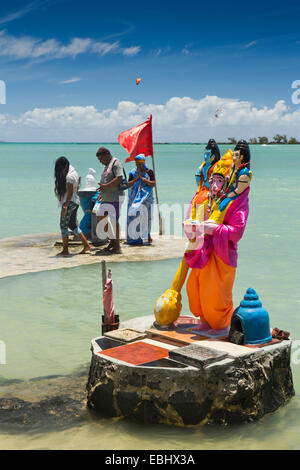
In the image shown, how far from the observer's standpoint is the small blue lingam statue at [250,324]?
5.07 meters

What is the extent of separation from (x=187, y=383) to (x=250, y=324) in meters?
0.79

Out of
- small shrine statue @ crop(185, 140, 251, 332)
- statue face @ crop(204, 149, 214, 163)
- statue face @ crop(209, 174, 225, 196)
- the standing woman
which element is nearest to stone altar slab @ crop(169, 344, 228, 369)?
small shrine statue @ crop(185, 140, 251, 332)

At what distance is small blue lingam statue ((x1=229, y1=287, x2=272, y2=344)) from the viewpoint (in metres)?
5.07

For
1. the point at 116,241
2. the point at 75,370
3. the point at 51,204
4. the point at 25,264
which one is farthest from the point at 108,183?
the point at 51,204

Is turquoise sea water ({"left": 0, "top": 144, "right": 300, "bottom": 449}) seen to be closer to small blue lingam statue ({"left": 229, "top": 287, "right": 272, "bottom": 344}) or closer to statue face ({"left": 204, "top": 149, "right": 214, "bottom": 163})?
small blue lingam statue ({"left": 229, "top": 287, "right": 272, "bottom": 344})

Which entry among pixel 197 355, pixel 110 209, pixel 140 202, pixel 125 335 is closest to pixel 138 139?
pixel 140 202

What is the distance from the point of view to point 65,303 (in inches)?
332

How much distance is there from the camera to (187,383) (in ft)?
15.3

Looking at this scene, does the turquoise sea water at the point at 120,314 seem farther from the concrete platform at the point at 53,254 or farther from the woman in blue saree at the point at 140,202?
the woman in blue saree at the point at 140,202

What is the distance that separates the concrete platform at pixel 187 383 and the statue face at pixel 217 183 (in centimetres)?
136

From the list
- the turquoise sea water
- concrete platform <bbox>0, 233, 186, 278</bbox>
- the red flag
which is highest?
the red flag

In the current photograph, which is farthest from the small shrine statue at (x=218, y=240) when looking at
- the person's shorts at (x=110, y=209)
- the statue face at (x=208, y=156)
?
the person's shorts at (x=110, y=209)

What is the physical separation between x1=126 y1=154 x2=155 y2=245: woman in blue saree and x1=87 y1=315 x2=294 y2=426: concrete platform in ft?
23.4

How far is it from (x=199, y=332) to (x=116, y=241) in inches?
237
